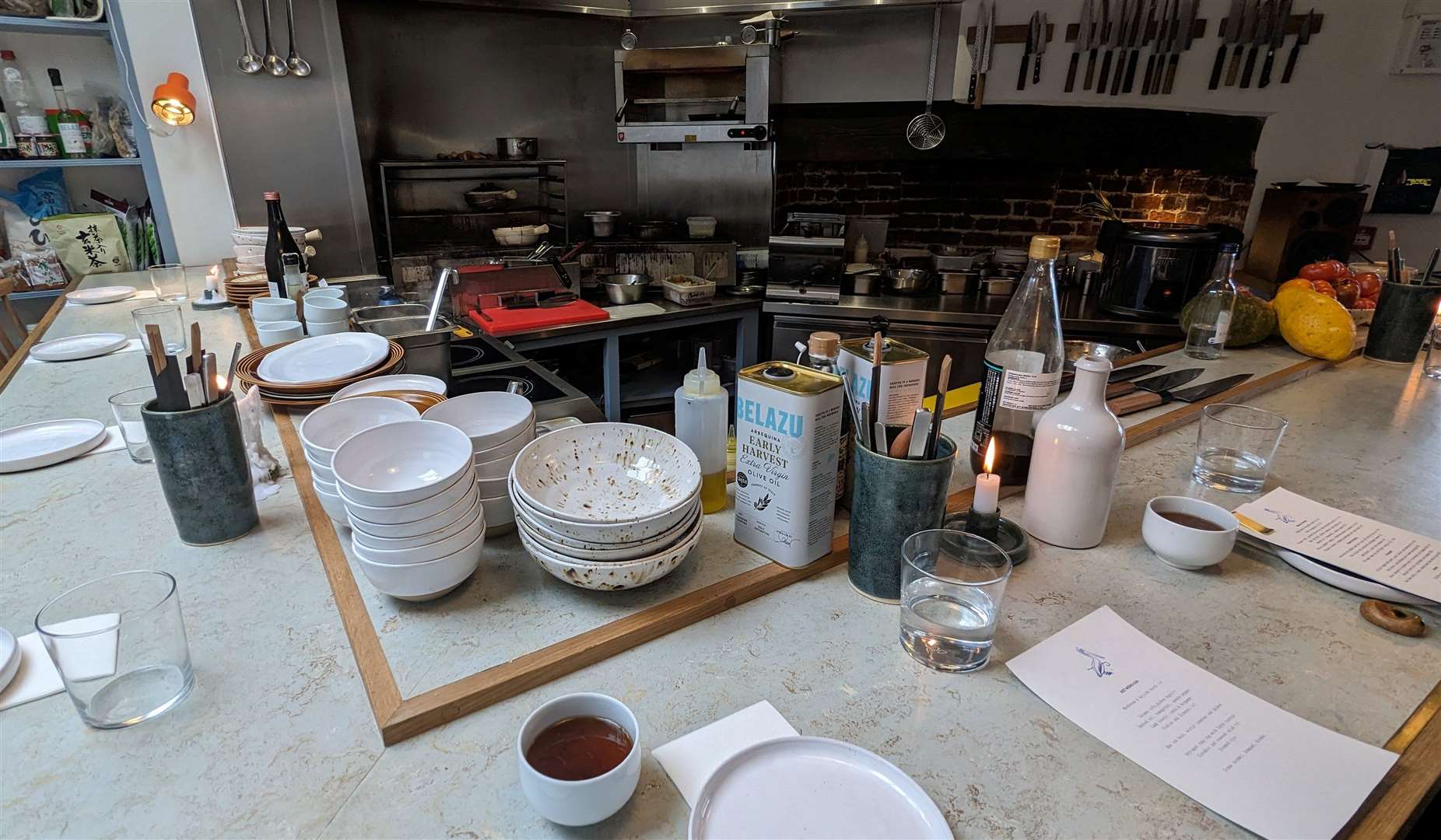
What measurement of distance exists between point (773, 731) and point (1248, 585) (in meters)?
0.72

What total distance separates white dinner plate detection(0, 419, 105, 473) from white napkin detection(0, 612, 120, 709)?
24.2 inches

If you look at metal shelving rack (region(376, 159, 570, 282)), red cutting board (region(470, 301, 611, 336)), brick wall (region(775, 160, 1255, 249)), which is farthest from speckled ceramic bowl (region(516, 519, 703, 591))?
brick wall (region(775, 160, 1255, 249))

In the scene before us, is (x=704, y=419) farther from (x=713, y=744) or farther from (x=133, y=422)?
(x=133, y=422)

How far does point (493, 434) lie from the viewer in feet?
3.11

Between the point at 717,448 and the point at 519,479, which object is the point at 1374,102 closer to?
the point at 717,448

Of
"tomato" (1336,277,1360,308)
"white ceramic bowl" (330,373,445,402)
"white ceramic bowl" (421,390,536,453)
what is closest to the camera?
"white ceramic bowl" (421,390,536,453)

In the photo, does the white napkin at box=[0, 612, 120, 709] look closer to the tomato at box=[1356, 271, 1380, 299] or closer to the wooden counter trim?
the wooden counter trim

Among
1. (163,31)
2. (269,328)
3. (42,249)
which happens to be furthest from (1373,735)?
(42,249)

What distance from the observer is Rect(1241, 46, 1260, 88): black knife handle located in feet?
9.91

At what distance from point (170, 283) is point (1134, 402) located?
3238 millimetres

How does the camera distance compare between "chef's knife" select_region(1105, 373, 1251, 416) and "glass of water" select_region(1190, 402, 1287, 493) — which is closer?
"glass of water" select_region(1190, 402, 1287, 493)

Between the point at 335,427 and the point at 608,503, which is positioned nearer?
the point at 608,503

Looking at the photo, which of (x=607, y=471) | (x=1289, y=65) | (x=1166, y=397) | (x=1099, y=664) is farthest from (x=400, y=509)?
(x=1289, y=65)

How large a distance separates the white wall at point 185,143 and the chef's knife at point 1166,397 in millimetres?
3448
